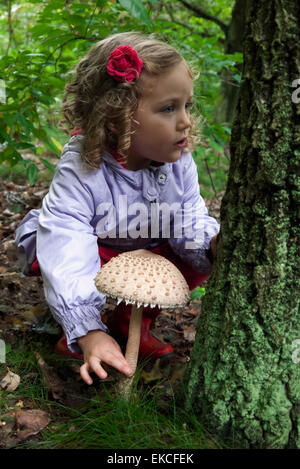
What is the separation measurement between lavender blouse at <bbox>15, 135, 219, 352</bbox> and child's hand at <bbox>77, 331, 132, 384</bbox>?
4 centimetres

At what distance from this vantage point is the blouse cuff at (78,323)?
163cm

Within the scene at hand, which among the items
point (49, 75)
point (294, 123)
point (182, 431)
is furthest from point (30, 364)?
point (49, 75)

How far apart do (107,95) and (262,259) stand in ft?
3.68

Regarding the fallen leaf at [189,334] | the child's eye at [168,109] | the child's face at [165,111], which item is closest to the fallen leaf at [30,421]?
the fallen leaf at [189,334]

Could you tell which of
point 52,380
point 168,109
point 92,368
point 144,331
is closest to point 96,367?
point 92,368

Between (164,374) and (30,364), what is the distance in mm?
665

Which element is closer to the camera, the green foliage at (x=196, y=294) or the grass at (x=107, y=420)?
the grass at (x=107, y=420)

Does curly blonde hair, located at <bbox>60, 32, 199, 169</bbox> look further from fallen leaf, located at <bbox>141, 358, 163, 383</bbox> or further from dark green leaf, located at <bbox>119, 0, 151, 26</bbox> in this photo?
fallen leaf, located at <bbox>141, 358, 163, 383</bbox>

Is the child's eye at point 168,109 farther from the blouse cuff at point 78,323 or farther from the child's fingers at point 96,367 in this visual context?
the child's fingers at point 96,367

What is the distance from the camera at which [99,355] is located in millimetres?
1520

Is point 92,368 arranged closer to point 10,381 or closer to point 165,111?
point 10,381

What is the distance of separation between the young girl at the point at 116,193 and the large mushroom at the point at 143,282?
27 centimetres

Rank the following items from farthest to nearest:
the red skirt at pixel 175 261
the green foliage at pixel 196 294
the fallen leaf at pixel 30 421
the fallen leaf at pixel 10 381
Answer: the green foliage at pixel 196 294, the red skirt at pixel 175 261, the fallen leaf at pixel 10 381, the fallen leaf at pixel 30 421

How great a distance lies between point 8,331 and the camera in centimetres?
230
